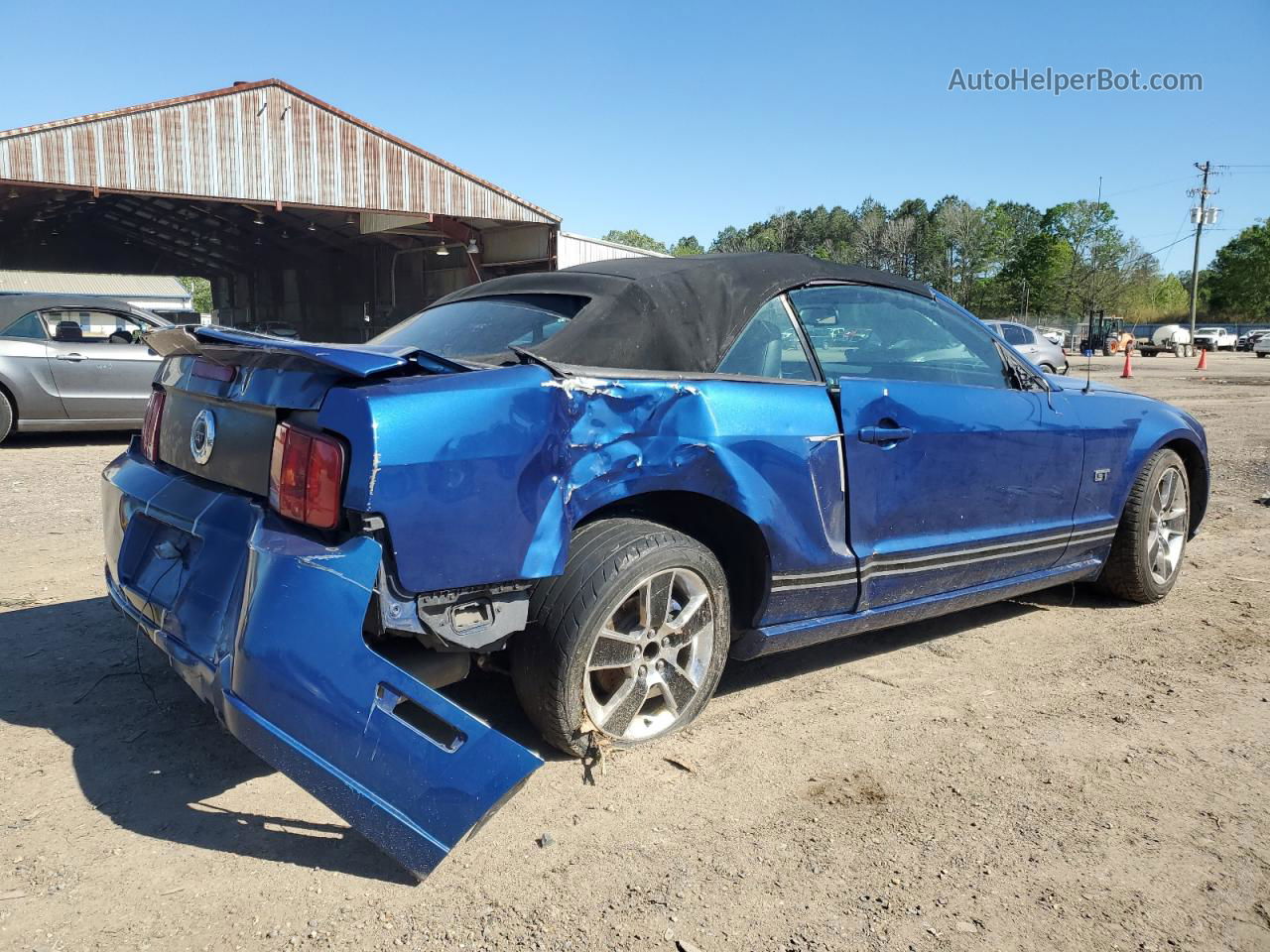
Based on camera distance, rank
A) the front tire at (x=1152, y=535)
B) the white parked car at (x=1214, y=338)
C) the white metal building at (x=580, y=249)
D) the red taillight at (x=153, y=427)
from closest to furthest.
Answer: the red taillight at (x=153, y=427), the front tire at (x=1152, y=535), the white metal building at (x=580, y=249), the white parked car at (x=1214, y=338)

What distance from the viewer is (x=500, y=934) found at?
2.03 m

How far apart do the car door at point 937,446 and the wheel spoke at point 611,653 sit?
91 centimetres

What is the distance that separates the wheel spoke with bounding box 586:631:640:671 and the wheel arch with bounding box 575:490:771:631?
0.38m

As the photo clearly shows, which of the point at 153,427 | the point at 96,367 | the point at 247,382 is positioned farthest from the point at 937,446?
the point at 96,367

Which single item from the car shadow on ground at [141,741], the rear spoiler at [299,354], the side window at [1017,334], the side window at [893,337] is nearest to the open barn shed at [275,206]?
the side window at [1017,334]

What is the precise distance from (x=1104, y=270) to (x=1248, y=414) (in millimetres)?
61327

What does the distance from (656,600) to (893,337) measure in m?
1.58

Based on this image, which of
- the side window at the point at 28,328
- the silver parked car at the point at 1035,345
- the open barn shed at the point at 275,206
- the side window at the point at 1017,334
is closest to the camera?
the side window at the point at 28,328

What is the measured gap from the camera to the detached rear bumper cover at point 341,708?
7.01ft

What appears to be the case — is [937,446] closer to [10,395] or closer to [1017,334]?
[10,395]

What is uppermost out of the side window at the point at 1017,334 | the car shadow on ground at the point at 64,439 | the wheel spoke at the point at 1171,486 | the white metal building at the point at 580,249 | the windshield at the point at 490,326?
the white metal building at the point at 580,249

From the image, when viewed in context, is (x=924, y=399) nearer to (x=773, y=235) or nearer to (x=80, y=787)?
(x=80, y=787)

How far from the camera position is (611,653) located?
8.98 feet

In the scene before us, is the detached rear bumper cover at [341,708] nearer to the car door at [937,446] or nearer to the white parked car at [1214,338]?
the car door at [937,446]
